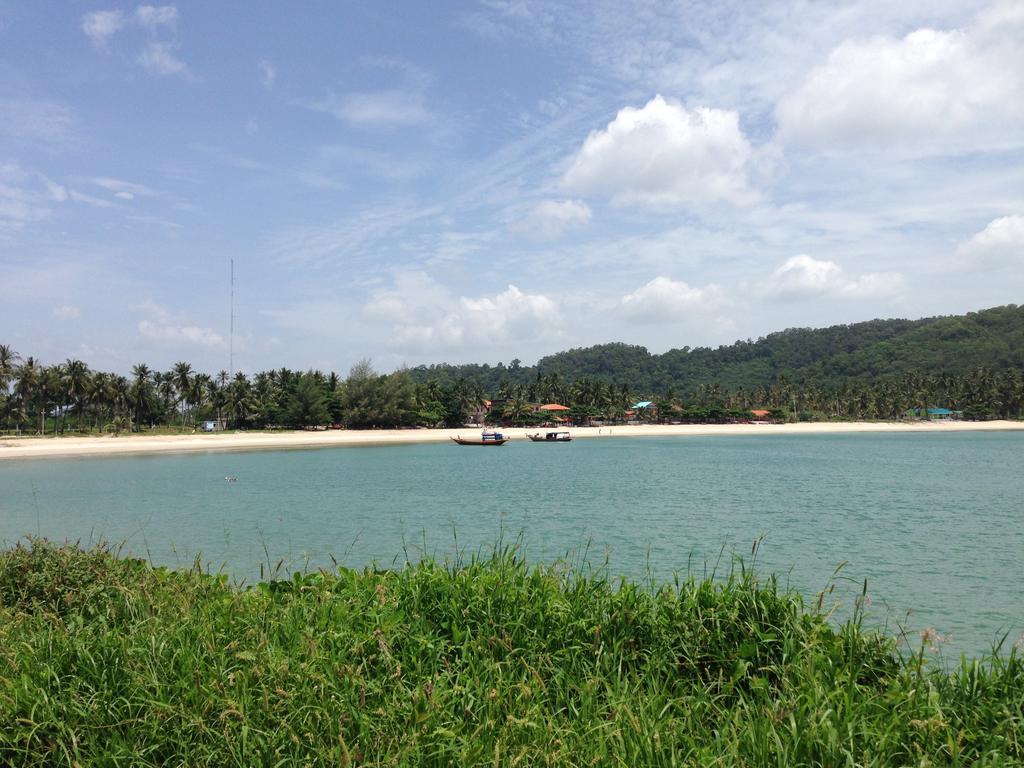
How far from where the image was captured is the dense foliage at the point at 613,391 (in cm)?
8756

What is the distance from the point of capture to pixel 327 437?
269 ft

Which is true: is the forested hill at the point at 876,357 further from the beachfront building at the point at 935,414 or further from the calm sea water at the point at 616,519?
the calm sea water at the point at 616,519

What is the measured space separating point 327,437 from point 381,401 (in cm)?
1354

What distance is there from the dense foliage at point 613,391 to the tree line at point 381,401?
200 mm

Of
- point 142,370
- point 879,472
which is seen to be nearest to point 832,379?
point 879,472

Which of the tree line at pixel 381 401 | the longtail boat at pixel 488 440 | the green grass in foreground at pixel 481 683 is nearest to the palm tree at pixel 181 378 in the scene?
the tree line at pixel 381 401

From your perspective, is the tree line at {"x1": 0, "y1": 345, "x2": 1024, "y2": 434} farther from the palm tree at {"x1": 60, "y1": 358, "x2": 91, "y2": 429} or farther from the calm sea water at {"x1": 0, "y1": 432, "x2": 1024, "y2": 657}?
the calm sea water at {"x1": 0, "y1": 432, "x2": 1024, "y2": 657}

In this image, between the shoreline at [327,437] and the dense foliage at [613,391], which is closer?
the shoreline at [327,437]

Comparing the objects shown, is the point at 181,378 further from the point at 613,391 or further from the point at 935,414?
the point at 935,414

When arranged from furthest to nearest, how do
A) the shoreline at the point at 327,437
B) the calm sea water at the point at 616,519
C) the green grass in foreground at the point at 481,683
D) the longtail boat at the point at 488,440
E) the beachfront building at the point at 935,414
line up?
the beachfront building at the point at 935,414
the longtail boat at the point at 488,440
the shoreline at the point at 327,437
the calm sea water at the point at 616,519
the green grass in foreground at the point at 481,683

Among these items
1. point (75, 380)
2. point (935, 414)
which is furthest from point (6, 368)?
point (935, 414)

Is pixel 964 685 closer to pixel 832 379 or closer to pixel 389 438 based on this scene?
pixel 389 438

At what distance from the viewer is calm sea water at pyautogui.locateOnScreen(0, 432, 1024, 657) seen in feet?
44.5

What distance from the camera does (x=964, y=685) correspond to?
4359 millimetres
